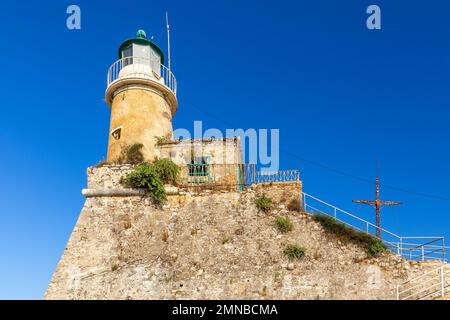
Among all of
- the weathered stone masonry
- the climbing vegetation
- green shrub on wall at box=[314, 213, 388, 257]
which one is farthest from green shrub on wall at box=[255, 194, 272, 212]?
green shrub on wall at box=[314, 213, 388, 257]

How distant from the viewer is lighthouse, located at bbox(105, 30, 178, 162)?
1898cm

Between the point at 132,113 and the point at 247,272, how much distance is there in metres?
10.2

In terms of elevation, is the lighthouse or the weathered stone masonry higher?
the lighthouse

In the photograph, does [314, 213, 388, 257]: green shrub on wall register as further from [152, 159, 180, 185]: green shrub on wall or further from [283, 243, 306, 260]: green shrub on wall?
[152, 159, 180, 185]: green shrub on wall

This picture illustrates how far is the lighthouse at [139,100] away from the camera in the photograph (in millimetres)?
18984

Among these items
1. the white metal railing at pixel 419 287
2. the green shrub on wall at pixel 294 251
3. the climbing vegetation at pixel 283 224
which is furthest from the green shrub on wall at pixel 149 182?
the white metal railing at pixel 419 287

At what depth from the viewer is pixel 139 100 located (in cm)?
1942

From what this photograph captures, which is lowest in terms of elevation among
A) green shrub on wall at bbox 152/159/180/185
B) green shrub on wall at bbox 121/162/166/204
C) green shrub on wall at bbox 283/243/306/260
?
green shrub on wall at bbox 283/243/306/260

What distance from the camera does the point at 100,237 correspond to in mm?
15648

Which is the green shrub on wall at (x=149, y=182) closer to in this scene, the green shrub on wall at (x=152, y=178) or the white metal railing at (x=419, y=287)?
the green shrub on wall at (x=152, y=178)

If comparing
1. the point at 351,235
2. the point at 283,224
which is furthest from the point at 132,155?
the point at 351,235

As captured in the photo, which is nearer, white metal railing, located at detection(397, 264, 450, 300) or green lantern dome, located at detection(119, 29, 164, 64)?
white metal railing, located at detection(397, 264, 450, 300)

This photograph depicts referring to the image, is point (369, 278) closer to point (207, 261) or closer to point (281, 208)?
point (281, 208)

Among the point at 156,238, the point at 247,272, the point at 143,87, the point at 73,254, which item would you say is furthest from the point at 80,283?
the point at 143,87
